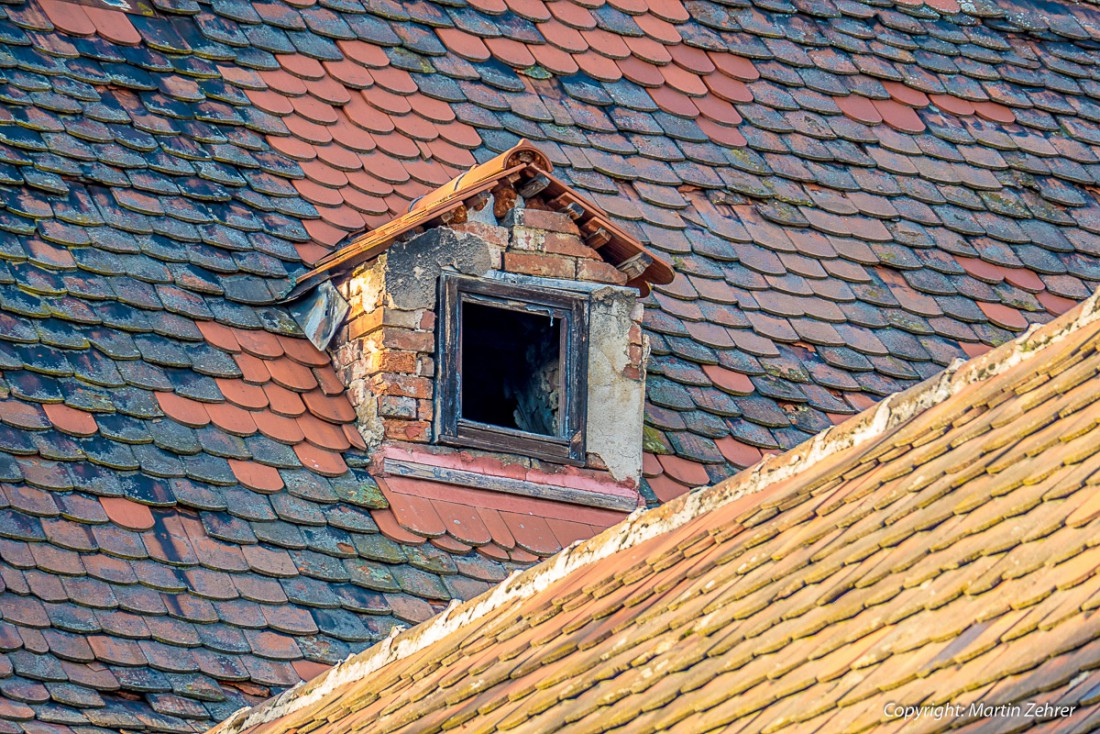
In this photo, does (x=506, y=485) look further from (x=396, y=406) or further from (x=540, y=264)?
(x=540, y=264)

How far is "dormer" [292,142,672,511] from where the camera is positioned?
8.78 metres

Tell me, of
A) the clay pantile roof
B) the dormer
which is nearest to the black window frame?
the dormer

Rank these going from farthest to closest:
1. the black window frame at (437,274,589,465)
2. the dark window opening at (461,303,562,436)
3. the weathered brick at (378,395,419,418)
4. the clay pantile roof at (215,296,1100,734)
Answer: the dark window opening at (461,303,562,436), the black window frame at (437,274,589,465), the weathered brick at (378,395,419,418), the clay pantile roof at (215,296,1100,734)

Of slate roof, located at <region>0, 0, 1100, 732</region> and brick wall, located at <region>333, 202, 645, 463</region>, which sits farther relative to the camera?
brick wall, located at <region>333, 202, 645, 463</region>

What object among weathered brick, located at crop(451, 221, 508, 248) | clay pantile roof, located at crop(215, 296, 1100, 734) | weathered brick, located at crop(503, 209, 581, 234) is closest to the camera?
clay pantile roof, located at crop(215, 296, 1100, 734)

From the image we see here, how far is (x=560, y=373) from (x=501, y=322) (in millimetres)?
495

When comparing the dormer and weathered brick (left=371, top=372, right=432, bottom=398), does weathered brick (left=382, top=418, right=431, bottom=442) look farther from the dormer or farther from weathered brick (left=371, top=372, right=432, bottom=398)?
weathered brick (left=371, top=372, right=432, bottom=398)

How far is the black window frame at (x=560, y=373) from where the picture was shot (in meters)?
8.83

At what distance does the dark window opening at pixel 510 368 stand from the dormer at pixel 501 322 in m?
0.01

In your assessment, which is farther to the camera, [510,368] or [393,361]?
[510,368]

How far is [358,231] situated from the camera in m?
9.43

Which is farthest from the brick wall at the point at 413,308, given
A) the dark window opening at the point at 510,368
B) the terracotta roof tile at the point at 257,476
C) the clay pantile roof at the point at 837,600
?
the clay pantile roof at the point at 837,600

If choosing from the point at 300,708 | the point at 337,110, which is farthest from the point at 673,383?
the point at 300,708

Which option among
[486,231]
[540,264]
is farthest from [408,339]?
[540,264]
